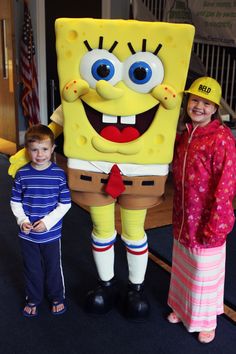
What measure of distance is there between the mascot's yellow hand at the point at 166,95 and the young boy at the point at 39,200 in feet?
1.60

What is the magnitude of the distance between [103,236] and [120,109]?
23.4 inches

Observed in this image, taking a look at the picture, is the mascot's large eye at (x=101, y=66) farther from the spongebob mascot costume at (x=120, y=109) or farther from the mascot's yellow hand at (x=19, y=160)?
the mascot's yellow hand at (x=19, y=160)

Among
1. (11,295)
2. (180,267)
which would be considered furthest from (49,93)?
(180,267)

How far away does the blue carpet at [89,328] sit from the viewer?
5.92 feet

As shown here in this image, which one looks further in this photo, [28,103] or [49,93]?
[49,93]

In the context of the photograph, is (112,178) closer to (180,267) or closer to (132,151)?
(132,151)

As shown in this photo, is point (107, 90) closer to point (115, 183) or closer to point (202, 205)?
point (115, 183)

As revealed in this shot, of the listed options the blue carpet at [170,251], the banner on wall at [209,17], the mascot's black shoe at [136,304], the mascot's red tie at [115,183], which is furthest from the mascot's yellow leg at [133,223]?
the banner on wall at [209,17]

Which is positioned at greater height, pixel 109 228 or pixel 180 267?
pixel 109 228

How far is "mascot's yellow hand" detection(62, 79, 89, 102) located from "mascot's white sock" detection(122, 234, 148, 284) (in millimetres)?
682

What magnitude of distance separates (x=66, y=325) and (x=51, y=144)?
0.83m

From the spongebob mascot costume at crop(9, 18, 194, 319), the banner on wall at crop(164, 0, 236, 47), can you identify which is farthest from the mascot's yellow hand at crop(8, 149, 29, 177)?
the banner on wall at crop(164, 0, 236, 47)

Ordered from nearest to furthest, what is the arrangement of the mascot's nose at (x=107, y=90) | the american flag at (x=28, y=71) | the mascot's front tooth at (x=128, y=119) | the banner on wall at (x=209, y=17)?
the mascot's nose at (x=107, y=90) → the mascot's front tooth at (x=128, y=119) → the banner on wall at (x=209, y=17) → the american flag at (x=28, y=71)

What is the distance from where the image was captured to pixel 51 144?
70.2 inches
